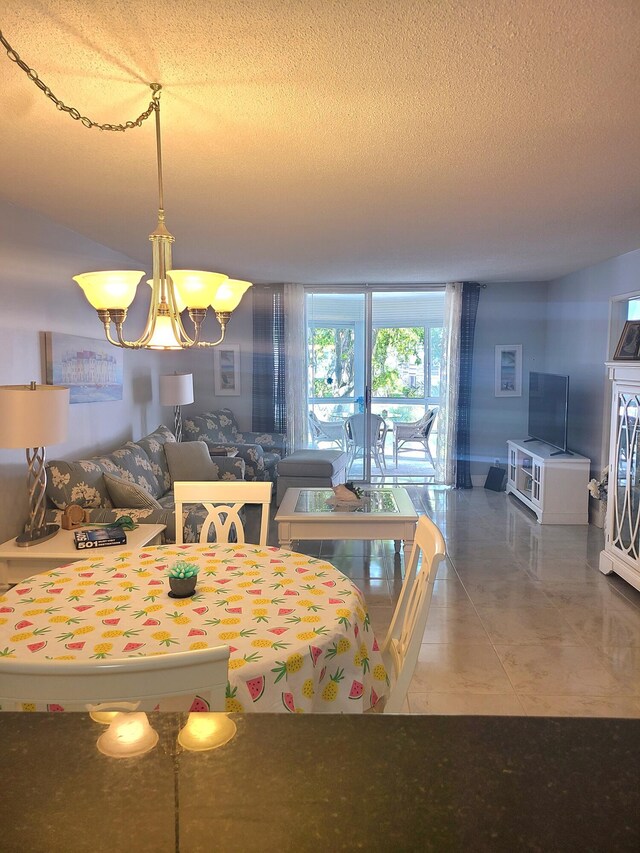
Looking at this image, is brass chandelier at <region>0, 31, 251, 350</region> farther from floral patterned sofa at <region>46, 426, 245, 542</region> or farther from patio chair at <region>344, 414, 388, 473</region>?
patio chair at <region>344, 414, 388, 473</region>

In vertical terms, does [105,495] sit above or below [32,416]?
below

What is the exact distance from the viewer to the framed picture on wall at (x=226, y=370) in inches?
312

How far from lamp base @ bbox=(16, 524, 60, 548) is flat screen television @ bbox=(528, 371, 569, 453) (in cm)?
467

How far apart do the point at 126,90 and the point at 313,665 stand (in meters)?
1.91

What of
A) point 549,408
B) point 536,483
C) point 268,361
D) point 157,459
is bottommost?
point 536,483

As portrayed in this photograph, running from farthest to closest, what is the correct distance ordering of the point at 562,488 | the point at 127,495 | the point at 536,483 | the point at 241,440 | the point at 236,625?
the point at 241,440, the point at 536,483, the point at 562,488, the point at 127,495, the point at 236,625

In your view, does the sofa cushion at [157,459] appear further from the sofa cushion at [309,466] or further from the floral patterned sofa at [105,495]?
the sofa cushion at [309,466]

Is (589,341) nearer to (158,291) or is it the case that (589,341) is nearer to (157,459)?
(157,459)

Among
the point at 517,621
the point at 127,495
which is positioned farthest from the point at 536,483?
the point at 127,495

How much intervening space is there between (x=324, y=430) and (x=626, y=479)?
428cm

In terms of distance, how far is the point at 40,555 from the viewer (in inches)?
124

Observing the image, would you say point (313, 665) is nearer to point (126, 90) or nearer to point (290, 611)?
point (290, 611)

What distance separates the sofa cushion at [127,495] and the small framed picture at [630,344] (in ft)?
11.0

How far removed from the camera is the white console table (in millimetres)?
3154
